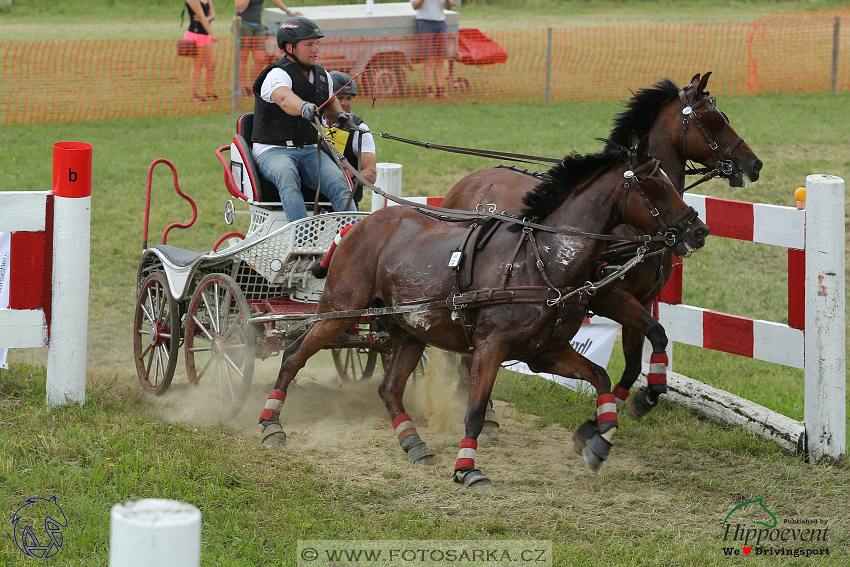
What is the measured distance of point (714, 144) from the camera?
578cm

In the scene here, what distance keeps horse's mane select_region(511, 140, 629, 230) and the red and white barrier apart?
2600 mm

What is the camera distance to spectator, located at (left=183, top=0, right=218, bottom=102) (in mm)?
15391

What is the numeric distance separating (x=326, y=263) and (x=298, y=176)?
939 mm

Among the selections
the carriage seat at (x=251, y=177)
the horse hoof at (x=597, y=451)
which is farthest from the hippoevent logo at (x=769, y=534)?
the carriage seat at (x=251, y=177)

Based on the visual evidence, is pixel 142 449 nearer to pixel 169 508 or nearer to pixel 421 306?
pixel 421 306

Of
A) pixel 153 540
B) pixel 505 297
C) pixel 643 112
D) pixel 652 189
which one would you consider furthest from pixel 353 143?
pixel 153 540

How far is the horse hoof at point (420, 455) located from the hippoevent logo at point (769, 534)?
164 cm

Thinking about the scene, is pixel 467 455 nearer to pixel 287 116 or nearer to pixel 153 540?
pixel 287 116

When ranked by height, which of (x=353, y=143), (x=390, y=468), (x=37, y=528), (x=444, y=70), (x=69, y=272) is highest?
(x=444, y=70)

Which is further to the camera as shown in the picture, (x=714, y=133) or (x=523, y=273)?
(x=714, y=133)

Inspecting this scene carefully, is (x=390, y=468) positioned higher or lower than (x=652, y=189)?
lower

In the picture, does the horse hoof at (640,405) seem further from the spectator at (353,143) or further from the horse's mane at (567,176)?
the spectator at (353,143)

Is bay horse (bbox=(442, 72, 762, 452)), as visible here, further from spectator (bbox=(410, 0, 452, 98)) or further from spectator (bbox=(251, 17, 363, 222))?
spectator (bbox=(410, 0, 452, 98))

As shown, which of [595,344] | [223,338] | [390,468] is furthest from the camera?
[595,344]
